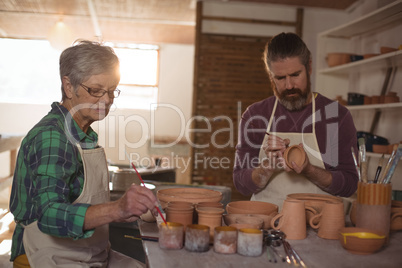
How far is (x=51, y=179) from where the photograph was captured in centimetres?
138

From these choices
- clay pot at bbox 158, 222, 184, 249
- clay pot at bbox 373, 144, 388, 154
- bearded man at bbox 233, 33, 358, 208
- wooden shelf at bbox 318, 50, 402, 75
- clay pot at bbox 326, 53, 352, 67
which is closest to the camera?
clay pot at bbox 158, 222, 184, 249

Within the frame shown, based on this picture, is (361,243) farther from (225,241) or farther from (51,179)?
(51,179)

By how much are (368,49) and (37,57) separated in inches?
288

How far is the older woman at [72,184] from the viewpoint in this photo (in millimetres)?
1344

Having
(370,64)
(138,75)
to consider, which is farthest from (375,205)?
(138,75)

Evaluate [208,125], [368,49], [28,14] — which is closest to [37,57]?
[28,14]

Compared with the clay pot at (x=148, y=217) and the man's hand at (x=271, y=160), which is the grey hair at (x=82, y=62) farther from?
the man's hand at (x=271, y=160)

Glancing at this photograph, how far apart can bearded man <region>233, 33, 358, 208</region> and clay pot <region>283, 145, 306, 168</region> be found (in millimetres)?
191

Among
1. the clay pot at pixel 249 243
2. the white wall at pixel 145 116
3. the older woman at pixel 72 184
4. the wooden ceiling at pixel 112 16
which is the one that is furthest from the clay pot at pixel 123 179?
the white wall at pixel 145 116

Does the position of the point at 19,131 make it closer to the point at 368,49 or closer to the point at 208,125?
the point at 208,125

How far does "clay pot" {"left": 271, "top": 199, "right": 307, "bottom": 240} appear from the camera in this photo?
1521 mm

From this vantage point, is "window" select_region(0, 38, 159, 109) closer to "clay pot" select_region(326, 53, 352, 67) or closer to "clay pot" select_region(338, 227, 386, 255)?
"clay pot" select_region(326, 53, 352, 67)

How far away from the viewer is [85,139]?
5.73 ft

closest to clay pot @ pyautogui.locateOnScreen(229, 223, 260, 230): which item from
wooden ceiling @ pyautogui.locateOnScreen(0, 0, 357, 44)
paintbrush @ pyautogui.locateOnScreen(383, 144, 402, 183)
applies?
paintbrush @ pyautogui.locateOnScreen(383, 144, 402, 183)
